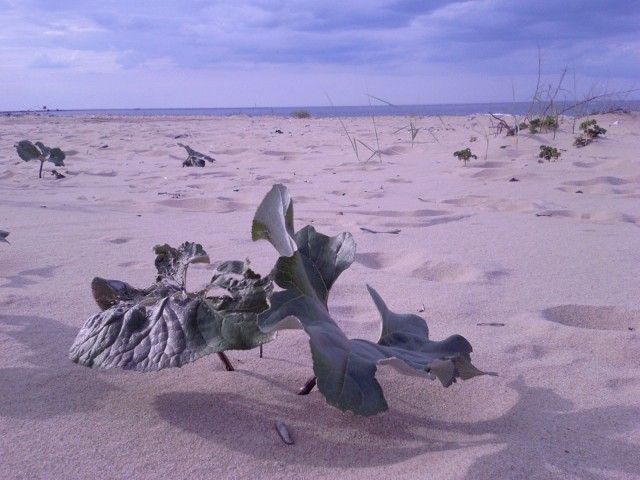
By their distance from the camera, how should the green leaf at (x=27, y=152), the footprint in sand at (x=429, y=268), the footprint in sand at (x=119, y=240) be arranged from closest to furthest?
the footprint in sand at (x=429, y=268) < the footprint in sand at (x=119, y=240) < the green leaf at (x=27, y=152)

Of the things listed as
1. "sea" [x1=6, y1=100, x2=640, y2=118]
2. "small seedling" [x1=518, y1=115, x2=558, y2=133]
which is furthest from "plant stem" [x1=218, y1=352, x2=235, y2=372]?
"small seedling" [x1=518, y1=115, x2=558, y2=133]

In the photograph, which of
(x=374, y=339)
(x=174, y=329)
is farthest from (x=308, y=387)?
(x=374, y=339)

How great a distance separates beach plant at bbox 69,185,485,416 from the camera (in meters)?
0.92

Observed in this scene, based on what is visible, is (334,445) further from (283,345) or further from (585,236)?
(585,236)

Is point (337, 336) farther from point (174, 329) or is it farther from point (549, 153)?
point (549, 153)

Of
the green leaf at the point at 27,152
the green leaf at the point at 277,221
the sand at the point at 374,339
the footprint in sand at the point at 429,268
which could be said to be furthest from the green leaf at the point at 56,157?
the green leaf at the point at 277,221

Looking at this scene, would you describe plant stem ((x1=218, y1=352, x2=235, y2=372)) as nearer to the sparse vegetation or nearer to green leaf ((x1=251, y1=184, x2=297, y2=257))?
green leaf ((x1=251, y1=184, x2=297, y2=257))

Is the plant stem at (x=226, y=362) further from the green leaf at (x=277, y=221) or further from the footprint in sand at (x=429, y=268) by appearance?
the footprint in sand at (x=429, y=268)

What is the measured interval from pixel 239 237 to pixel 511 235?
1233 mm

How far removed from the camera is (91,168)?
6.05 meters

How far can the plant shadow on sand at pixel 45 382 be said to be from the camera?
1081 mm

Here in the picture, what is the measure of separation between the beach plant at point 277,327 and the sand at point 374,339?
118mm

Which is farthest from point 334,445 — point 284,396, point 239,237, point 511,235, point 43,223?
point 43,223

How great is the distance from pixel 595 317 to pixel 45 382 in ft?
4.66
